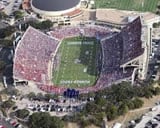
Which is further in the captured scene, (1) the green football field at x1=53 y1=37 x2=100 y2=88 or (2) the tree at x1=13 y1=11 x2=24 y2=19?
(2) the tree at x1=13 y1=11 x2=24 y2=19

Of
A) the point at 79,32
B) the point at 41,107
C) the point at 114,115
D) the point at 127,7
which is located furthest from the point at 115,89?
the point at 127,7

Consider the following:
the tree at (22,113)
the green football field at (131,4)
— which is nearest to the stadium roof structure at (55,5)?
the green football field at (131,4)

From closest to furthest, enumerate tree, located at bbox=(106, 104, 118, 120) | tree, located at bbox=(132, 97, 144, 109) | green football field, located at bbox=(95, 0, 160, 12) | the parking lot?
1. the parking lot
2. tree, located at bbox=(106, 104, 118, 120)
3. tree, located at bbox=(132, 97, 144, 109)
4. green football field, located at bbox=(95, 0, 160, 12)

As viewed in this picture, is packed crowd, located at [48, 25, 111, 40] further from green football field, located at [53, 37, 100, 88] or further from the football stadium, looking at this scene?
the football stadium

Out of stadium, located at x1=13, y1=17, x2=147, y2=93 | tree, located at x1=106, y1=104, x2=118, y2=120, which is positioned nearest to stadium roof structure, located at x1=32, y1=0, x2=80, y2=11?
stadium, located at x1=13, y1=17, x2=147, y2=93

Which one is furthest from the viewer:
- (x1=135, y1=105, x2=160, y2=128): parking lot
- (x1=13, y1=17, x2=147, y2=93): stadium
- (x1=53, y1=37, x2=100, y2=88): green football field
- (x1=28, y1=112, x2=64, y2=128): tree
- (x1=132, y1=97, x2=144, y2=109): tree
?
(x1=53, y1=37, x2=100, y2=88): green football field

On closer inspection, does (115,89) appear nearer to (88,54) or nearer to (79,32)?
(88,54)

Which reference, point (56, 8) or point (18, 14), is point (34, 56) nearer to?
point (56, 8)
